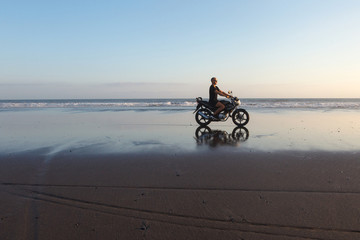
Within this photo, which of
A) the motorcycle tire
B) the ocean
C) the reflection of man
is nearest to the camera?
the reflection of man

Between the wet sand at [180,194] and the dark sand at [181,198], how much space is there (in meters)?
0.01

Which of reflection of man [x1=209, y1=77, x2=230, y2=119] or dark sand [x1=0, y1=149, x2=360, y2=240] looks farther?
reflection of man [x1=209, y1=77, x2=230, y2=119]

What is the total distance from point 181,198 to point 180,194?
5.3 inches

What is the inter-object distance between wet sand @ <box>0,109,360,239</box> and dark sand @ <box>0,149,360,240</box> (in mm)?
12

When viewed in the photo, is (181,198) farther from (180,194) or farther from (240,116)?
(240,116)

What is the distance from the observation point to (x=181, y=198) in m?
3.66

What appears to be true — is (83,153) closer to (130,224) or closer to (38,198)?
(38,198)

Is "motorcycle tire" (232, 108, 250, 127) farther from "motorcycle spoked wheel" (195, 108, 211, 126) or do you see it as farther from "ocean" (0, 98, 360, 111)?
"ocean" (0, 98, 360, 111)

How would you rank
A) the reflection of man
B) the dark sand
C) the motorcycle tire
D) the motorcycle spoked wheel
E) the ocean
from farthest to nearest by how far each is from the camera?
the ocean
the motorcycle spoked wheel
the motorcycle tire
the reflection of man
the dark sand

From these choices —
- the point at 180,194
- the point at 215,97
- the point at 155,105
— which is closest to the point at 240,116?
the point at 215,97

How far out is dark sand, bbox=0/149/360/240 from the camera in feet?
9.32

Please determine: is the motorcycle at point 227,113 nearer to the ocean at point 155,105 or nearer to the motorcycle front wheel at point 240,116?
the motorcycle front wheel at point 240,116

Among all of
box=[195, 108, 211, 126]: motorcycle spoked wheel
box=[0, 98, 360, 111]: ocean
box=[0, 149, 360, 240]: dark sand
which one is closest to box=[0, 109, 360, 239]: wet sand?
box=[0, 149, 360, 240]: dark sand

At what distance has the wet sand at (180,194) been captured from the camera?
2.86 metres
